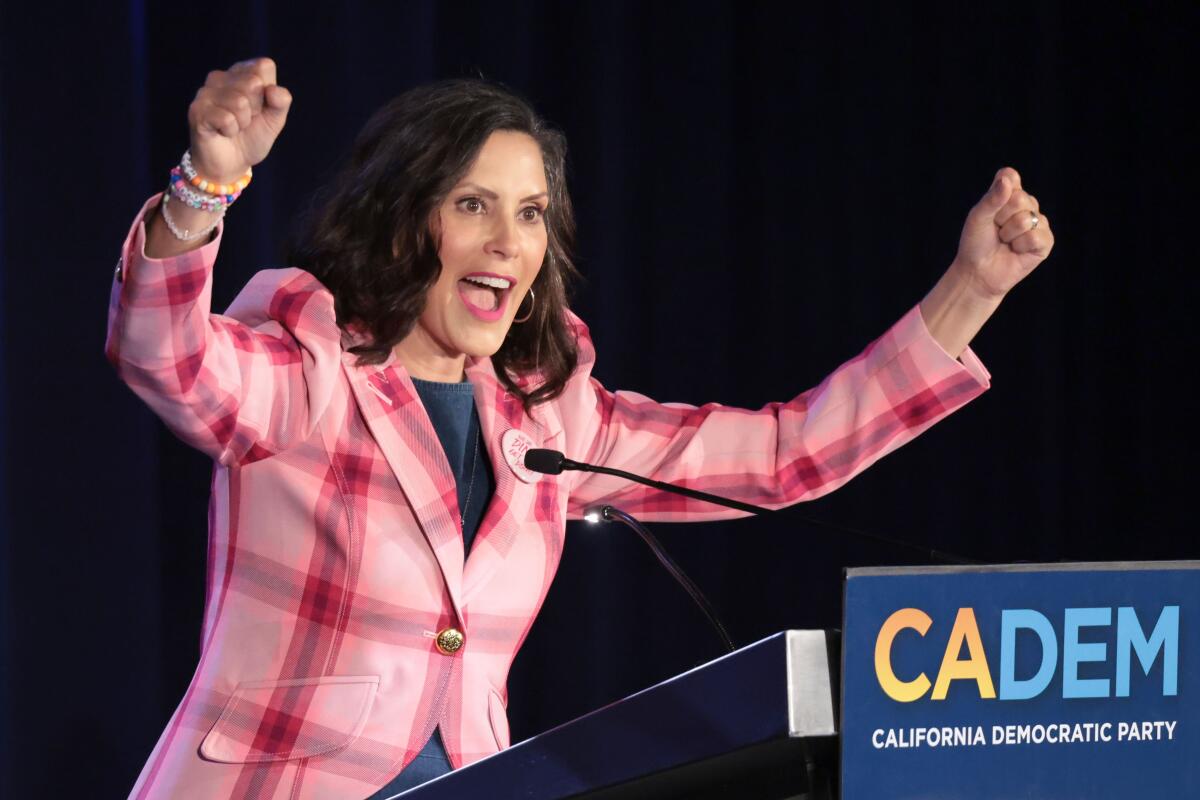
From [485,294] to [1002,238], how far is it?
477mm

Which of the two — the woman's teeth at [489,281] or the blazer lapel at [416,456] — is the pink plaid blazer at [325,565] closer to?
the blazer lapel at [416,456]

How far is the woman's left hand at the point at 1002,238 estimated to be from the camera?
1.34 meters

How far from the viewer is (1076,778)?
719mm

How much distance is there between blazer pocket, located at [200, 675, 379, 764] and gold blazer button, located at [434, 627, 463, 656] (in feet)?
0.20

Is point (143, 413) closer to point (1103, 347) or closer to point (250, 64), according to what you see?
point (250, 64)

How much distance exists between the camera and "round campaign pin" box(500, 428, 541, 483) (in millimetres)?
1339

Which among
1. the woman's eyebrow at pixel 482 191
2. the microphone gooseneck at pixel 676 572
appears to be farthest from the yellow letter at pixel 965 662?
the woman's eyebrow at pixel 482 191

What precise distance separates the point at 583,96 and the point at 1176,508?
1.41 meters

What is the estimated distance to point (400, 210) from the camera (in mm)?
1358

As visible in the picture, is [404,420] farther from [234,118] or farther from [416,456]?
[234,118]

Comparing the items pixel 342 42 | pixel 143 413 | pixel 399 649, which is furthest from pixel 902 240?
pixel 399 649

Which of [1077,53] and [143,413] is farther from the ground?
[1077,53]

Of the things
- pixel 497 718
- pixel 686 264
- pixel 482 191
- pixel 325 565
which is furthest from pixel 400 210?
pixel 686 264

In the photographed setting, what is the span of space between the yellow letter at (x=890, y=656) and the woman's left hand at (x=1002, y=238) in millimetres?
719
